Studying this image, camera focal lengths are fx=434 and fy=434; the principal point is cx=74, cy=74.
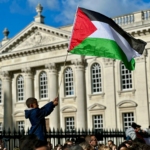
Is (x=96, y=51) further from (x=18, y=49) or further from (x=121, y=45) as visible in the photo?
(x=18, y=49)

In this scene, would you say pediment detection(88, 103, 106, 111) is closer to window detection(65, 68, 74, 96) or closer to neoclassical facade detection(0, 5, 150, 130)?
neoclassical facade detection(0, 5, 150, 130)

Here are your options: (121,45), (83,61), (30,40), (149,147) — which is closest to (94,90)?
(83,61)

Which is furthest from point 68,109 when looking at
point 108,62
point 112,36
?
point 112,36

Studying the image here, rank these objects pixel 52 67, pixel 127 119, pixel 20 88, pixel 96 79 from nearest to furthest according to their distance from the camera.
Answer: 1. pixel 127 119
2. pixel 96 79
3. pixel 52 67
4. pixel 20 88

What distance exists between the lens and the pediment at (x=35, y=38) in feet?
123

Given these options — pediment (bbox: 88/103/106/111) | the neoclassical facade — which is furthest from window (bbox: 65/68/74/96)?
pediment (bbox: 88/103/106/111)

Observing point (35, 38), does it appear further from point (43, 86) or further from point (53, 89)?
point (53, 89)

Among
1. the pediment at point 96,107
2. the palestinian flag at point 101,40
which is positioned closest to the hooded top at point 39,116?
the palestinian flag at point 101,40

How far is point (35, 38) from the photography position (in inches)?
1543

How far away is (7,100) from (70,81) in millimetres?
7135

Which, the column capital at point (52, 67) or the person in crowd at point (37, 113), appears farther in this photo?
the column capital at point (52, 67)

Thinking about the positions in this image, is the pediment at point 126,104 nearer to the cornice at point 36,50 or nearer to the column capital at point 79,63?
the column capital at point 79,63

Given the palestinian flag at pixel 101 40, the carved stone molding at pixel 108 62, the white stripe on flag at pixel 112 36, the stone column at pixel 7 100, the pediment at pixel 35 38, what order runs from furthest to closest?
the stone column at pixel 7 100, the pediment at pixel 35 38, the carved stone molding at pixel 108 62, the white stripe on flag at pixel 112 36, the palestinian flag at pixel 101 40

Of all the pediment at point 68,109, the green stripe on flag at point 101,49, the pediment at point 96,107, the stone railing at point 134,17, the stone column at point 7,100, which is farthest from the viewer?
the stone column at point 7,100
